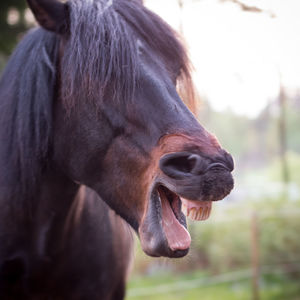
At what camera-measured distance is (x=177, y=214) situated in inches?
66.0

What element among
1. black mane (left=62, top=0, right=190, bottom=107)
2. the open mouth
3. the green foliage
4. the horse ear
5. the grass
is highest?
the horse ear

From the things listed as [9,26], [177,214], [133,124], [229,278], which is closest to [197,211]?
[177,214]

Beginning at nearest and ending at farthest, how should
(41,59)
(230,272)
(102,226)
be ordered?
(41,59)
(102,226)
(230,272)

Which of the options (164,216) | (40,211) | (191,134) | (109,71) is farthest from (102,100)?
(40,211)

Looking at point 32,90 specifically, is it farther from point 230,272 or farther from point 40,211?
point 230,272

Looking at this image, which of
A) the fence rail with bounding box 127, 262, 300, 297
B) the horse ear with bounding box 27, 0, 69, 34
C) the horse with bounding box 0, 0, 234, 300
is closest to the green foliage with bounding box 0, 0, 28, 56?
the horse with bounding box 0, 0, 234, 300

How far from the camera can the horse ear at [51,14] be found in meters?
1.84

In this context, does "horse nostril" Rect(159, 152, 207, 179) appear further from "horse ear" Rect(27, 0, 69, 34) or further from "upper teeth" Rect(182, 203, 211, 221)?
Answer: "horse ear" Rect(27, 0, 69, 34)

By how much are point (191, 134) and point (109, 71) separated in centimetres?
47

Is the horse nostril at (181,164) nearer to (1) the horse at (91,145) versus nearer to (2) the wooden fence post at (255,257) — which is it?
(1) the horse at (91,145)

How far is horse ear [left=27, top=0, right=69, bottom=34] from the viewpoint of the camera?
184 centimetres

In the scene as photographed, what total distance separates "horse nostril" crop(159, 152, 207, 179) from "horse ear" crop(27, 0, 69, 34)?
34.2 inches

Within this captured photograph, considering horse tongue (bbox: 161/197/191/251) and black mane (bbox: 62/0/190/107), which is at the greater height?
black mane (bbox: 62/0/190/107)

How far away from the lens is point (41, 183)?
206cm
